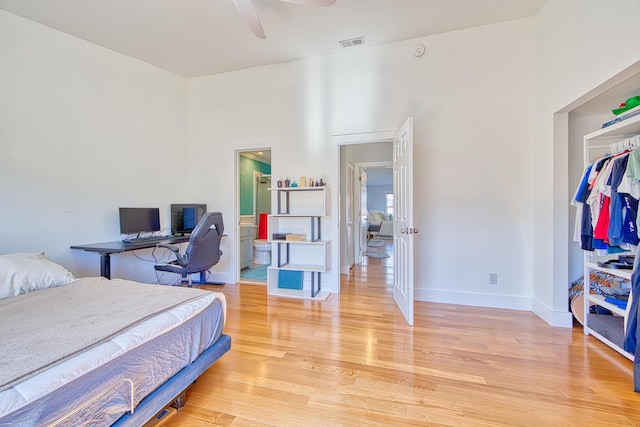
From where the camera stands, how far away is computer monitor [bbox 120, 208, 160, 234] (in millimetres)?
3219

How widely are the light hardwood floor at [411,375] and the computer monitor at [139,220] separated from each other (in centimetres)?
184

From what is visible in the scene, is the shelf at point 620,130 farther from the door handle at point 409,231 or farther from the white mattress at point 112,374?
the white mattress at point 112,374

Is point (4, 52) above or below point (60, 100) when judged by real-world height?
above

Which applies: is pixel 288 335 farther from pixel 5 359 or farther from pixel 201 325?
pixel 5 359

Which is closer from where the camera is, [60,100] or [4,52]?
[4,52]

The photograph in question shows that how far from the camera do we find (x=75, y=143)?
9.45ft

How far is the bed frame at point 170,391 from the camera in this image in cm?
112

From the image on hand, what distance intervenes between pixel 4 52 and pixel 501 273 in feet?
18.3

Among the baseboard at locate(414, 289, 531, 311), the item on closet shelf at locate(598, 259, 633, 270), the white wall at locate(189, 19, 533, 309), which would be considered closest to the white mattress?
the white wall at locate(189, 19, 533, 309)

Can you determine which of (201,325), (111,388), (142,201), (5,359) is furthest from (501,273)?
(142,201)

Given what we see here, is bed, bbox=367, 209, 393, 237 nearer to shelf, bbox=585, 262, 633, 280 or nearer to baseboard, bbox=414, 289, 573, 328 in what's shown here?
baseboard, bbox=414, 289, 573, 328

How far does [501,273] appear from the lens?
2955mm

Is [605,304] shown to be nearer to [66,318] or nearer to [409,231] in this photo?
[409,231]

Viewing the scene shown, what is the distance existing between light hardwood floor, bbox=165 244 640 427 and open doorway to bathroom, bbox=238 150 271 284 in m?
2.03
